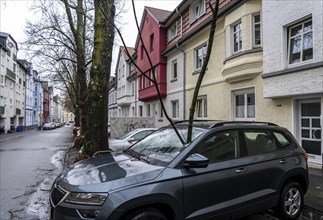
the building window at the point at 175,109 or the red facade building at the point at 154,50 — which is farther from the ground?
the red facade building at the point at 154,50

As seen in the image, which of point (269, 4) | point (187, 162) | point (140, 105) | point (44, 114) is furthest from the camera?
point (44, 114)

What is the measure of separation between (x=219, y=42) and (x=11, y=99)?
A: 126 feet

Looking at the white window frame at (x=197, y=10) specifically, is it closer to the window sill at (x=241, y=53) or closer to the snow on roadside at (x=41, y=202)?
the window sill at (x=241, y=53)

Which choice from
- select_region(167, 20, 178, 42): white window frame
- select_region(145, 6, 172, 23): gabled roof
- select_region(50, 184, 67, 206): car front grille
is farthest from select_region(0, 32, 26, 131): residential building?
select_region(50, 184, 67, 206): car front grille

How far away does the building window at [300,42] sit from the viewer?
30.0ft

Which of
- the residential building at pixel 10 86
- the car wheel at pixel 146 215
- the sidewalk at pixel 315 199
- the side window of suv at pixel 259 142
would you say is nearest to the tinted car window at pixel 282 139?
the side window of suv at pixel 259 142

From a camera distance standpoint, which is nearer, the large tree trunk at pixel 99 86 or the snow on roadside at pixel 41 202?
the snow on roadside at pixel 41 202

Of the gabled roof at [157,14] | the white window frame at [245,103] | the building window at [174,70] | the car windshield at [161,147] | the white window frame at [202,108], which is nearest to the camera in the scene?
the car windshield at [161,147]

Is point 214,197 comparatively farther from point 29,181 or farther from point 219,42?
point 219,42

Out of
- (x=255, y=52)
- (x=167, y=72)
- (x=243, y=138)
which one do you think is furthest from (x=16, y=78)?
(x=243, y=138)

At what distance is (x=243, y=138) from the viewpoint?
4.69 meters

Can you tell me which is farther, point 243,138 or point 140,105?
point 140,105

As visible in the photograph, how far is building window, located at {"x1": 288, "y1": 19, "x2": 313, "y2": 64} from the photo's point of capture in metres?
9.13

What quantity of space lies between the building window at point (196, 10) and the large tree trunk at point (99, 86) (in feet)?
27.5
